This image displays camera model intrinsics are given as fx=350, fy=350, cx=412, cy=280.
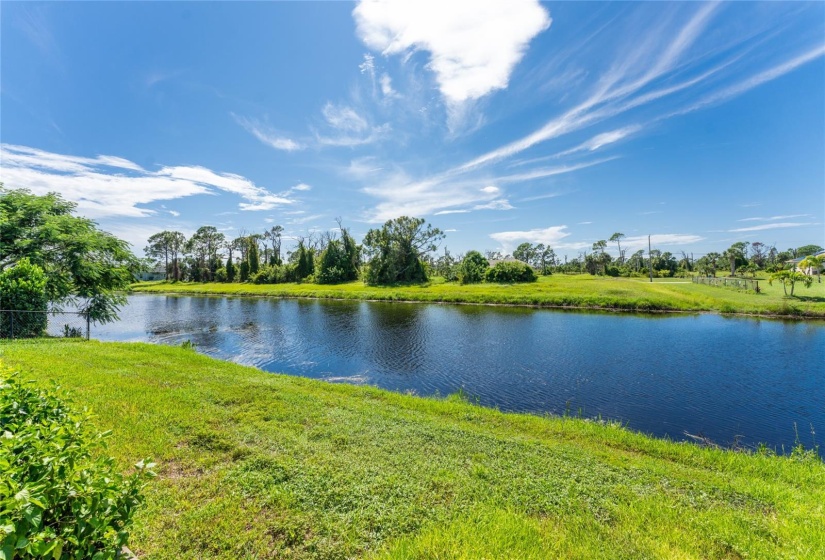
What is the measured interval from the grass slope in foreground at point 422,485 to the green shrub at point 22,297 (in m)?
10.1

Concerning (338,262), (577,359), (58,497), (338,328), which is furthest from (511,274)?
(58,497)

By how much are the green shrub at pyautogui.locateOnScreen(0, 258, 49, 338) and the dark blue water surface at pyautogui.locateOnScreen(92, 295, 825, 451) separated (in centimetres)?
812

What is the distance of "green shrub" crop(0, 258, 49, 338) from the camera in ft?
52.5

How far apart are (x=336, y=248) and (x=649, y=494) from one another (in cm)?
7813

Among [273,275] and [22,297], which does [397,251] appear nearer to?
[273,275]

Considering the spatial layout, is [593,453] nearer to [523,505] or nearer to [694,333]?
[523,505]

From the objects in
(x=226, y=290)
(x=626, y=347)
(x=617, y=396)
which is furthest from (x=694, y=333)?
(x=226, y=290)

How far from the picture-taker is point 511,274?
226 ft

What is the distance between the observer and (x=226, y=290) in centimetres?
7206

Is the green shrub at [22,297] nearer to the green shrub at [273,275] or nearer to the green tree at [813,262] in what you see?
the green tree at [813,262]

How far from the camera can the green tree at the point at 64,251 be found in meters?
18.3

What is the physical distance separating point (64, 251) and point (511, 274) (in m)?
62.8

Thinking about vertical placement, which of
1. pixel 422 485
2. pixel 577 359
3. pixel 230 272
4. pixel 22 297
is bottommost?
pixel 577 359

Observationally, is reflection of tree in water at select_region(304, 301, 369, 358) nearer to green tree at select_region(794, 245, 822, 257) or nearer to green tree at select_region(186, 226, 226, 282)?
green tree at select_region(186, 226, 226, 282)
